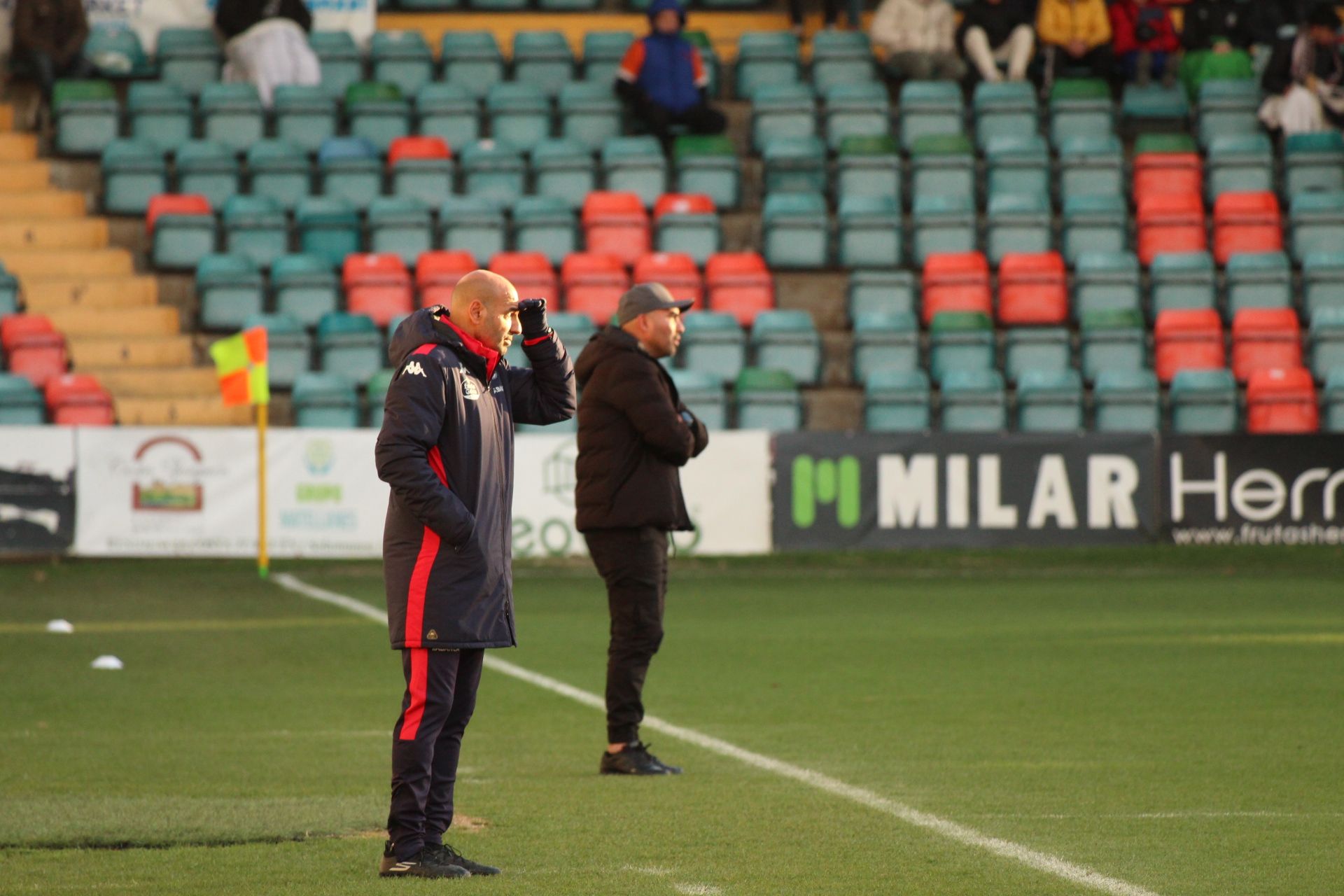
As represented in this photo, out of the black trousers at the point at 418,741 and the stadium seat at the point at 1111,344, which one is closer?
the black trousers at the point at 418,741

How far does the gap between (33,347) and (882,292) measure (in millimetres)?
9850

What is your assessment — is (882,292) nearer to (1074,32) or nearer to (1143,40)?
(1074,32)

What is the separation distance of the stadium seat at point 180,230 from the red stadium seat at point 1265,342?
1234 cm

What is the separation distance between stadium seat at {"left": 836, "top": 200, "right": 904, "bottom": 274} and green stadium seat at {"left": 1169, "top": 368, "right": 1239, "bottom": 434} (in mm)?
3925

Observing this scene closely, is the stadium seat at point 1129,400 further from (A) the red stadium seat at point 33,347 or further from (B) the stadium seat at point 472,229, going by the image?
(A) the red stadium seat at point 33,347

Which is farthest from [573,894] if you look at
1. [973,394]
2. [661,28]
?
[661,28]

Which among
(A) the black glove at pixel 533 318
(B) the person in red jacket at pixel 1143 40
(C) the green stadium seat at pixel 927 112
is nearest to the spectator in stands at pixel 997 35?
(C) the green stadium seat at pixel 927 112

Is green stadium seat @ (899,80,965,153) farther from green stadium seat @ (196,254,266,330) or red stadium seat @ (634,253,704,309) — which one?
green stadium seat @ (196,254,266,330)

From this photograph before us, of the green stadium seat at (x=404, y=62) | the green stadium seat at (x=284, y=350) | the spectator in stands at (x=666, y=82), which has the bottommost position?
the green stadium seat at (x=284, y=350)

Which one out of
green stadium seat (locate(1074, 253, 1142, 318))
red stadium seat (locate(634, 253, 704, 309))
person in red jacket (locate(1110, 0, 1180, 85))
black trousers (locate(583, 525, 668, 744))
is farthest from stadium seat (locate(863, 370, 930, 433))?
black trousers (locate(583, 525, 668, 744))

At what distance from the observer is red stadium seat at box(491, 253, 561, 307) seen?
71.5 feet

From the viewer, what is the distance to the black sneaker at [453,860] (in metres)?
5.64

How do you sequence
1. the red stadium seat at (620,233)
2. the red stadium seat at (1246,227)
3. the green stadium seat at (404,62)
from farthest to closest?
the green stadium seat at (404,62) < the red stadium seat at (1246,227) < the red stadium seat at (620,233)

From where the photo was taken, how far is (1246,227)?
918 inches
